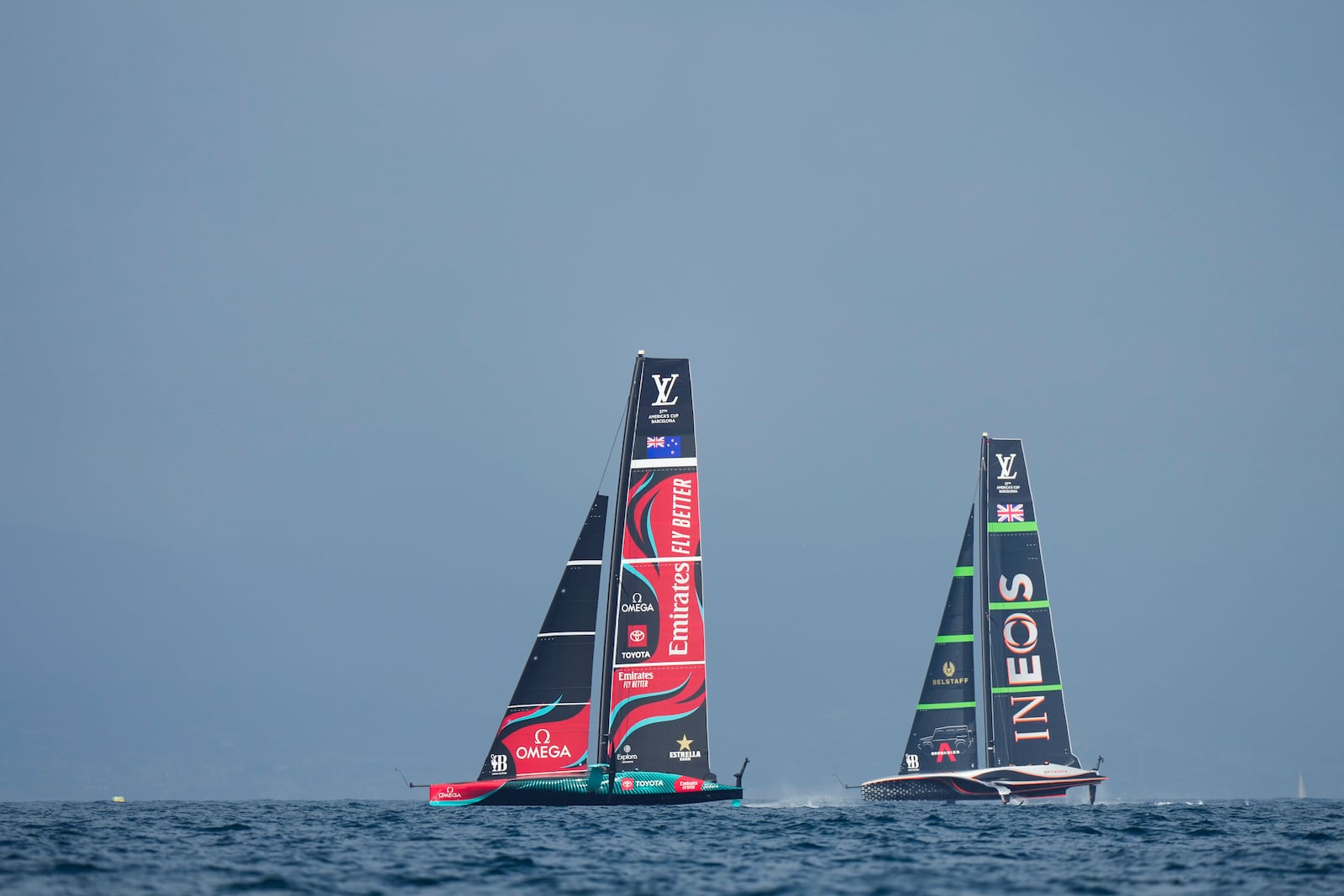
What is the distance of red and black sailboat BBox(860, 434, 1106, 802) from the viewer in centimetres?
6769

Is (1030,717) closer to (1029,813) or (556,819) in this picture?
(1029,813)

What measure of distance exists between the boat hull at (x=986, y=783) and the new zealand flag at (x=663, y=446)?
74.0 ft

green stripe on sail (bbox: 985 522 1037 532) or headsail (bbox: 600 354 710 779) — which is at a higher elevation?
green stripe on sail (bbox: 985 522 1037 532)

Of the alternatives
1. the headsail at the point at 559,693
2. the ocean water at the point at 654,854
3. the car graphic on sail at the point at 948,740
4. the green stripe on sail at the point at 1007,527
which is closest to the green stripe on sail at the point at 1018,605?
the green stripe on sail at the point at 1007,527

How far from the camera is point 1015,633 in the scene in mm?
68500

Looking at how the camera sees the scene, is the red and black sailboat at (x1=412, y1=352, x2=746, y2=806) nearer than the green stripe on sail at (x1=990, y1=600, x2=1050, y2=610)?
Yes

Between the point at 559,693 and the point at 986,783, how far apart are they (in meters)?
25.3

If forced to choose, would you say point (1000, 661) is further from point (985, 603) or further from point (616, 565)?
point (616, 565)

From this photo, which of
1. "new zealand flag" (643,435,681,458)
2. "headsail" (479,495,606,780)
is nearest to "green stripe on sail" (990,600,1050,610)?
"new zealand flag" (643,435,681,458)

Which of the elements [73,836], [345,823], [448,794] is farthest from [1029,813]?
[73,836]

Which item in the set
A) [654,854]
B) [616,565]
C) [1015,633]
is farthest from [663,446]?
[1015,633]

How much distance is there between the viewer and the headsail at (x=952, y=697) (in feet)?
221

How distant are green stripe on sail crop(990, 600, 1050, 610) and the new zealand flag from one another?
24.9 metres

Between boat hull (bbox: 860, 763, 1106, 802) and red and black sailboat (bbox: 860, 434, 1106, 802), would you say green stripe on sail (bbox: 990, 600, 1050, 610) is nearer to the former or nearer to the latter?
red and black sailboat (bbox: 860, 434, 1106, 802)
